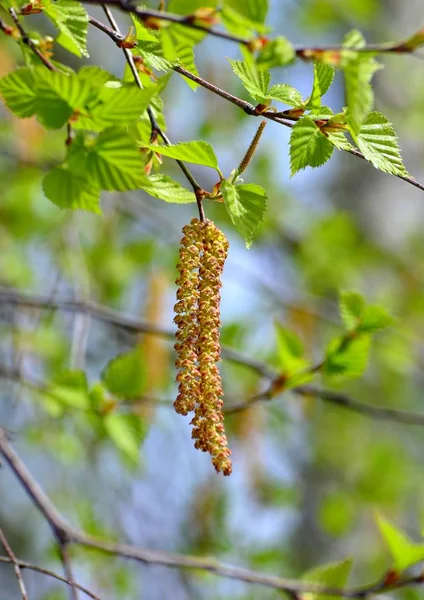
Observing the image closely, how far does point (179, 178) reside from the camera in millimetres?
3334

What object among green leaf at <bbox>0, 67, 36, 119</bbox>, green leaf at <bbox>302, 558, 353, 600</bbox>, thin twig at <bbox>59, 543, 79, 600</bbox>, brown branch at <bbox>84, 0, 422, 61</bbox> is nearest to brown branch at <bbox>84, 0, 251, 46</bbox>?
brown branch at <bbox>84, 0, 422, 61</bbox>

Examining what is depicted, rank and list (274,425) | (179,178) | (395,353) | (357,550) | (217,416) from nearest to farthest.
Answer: (217,416), (395,353), (274,425), (179,178), (357,550)

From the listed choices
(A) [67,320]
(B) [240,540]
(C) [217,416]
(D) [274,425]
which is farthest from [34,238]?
(C) [217,416]

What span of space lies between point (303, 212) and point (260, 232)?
599mm

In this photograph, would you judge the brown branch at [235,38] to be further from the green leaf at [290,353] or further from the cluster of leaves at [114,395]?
the cluster of leaves at [114,395]

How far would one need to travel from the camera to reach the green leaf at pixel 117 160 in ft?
2.32

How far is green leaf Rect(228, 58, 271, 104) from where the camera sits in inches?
30.5

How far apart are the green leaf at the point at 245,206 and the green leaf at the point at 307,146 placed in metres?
0.05

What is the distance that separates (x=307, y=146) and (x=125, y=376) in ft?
2.70

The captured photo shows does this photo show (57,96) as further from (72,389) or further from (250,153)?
(72,389)

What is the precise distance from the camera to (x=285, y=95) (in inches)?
31.2

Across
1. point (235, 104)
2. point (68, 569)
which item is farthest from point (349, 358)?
point (235, 104)

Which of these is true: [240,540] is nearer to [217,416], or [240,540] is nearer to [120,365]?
[120,365]

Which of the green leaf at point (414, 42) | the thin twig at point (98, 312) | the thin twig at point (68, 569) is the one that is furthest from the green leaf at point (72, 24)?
the thin twig at point (98, 312)
